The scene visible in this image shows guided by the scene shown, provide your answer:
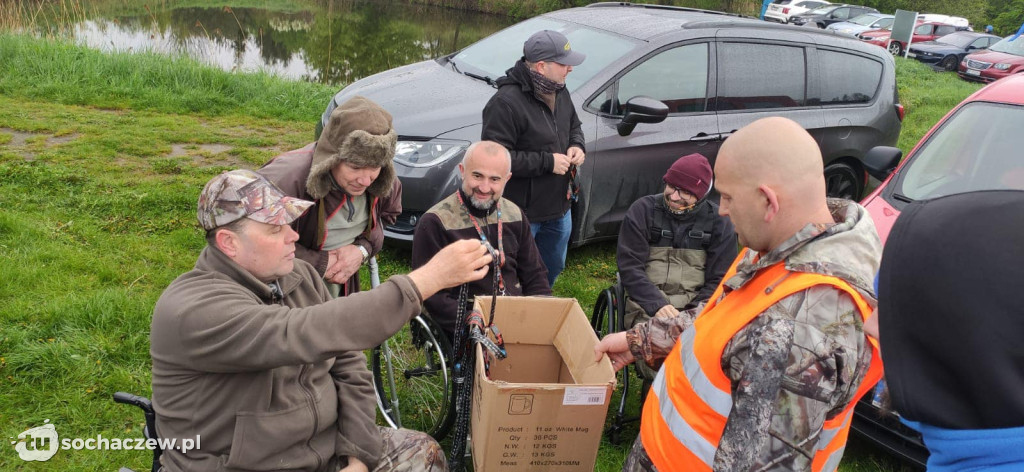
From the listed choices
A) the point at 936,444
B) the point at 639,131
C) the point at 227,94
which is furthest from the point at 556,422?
the point at 227,94

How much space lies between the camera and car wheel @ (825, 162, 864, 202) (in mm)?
6781

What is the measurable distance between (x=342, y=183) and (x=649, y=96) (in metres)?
3.27

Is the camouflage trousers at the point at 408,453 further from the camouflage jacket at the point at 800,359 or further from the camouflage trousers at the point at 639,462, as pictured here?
the camouflage jacket at the point at 800,359

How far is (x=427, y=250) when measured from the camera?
362 cm

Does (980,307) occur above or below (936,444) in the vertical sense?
above

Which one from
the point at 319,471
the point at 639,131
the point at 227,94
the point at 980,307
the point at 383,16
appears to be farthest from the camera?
the point at 383,16

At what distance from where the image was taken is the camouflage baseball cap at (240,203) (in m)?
2.29

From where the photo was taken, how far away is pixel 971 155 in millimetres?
4477

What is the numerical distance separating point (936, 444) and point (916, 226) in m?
0.40

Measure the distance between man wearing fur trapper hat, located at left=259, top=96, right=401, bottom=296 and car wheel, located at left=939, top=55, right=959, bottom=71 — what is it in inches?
1103

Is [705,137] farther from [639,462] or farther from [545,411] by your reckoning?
[639,462]

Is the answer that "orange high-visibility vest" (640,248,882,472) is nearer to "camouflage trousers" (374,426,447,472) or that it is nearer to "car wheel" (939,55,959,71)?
"camouflage trousers" (374,426,447,472)

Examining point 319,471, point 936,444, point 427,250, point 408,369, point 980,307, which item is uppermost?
point 980,307

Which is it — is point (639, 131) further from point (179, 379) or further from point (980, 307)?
point (980, 307)
